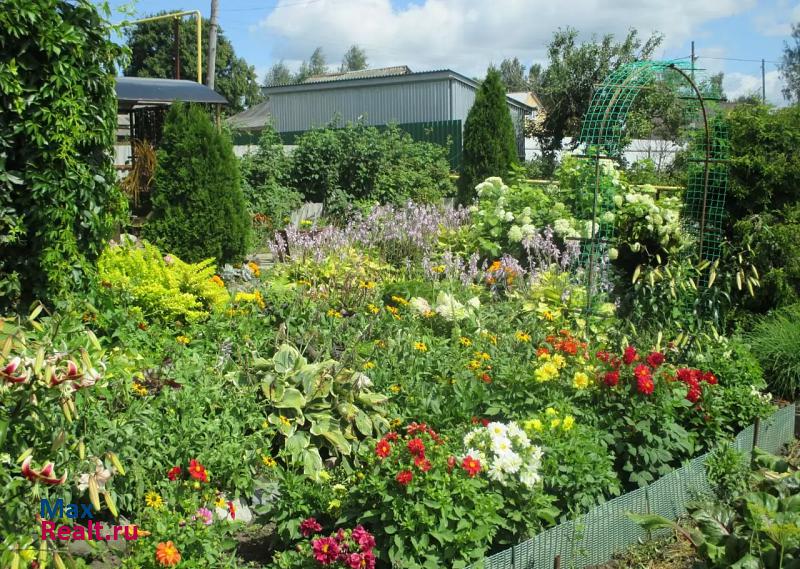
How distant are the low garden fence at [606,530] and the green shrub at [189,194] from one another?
18.2 feet

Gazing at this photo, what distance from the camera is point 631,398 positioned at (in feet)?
12.3

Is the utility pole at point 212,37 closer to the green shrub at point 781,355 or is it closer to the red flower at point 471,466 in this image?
the green shrub at point 781,355

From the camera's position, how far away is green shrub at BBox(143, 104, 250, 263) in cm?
800

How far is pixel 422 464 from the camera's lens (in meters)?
2.82

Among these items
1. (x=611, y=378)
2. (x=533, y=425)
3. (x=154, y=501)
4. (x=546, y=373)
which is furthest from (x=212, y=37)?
(x=154, y=501)

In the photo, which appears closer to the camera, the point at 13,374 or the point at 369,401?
the point at 13,374

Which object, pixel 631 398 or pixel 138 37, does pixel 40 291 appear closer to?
pixel 631 398

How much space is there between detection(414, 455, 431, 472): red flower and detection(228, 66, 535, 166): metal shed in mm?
15025

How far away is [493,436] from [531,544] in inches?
17.3

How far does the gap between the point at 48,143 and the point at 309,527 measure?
274cm

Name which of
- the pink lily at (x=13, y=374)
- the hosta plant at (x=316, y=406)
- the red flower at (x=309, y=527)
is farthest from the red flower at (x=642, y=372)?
the pink lily at (x=13, y=374)

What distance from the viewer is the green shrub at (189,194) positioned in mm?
7996

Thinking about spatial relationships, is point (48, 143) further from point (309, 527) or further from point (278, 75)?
point (278, 75)

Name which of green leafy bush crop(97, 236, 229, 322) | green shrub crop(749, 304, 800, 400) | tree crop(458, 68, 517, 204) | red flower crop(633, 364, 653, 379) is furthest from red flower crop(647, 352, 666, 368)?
tree crop(458, 68, 517, 204)
